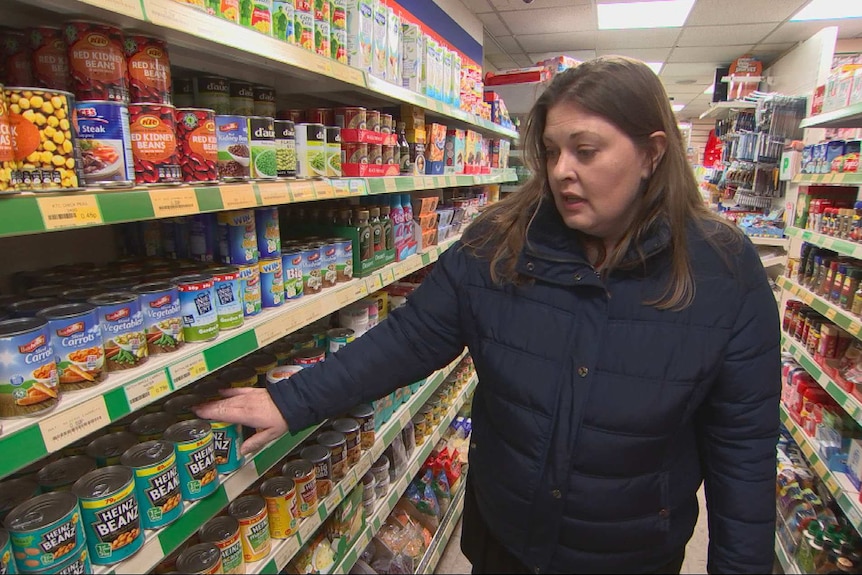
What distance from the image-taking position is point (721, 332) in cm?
112

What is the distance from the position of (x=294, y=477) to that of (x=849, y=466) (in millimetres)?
2444

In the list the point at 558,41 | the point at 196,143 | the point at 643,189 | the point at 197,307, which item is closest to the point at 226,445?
the point at 197,307

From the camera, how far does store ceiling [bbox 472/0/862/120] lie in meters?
4.27

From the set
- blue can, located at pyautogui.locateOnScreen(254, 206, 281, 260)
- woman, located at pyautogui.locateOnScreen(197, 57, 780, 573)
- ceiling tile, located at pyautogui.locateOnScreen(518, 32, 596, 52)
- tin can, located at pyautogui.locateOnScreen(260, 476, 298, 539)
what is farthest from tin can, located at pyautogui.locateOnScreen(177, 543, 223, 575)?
ceiling tile, located at pyautogui.locateOnScreen(518, 32, 596, 52)

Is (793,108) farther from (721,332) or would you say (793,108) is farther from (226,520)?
(226,520)

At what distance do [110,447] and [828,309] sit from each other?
118 inches

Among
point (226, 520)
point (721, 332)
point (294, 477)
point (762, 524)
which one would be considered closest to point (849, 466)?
point (762, 524)

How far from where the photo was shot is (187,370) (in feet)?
3.55

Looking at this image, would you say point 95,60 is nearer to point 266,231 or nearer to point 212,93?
point 212,93

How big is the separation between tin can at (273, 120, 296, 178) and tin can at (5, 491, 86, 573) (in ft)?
2.86

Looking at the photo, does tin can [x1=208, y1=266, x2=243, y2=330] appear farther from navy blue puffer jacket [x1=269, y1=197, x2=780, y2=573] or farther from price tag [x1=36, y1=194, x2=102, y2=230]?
price tag [x1=36, y1=194, x2=102, y2=230]

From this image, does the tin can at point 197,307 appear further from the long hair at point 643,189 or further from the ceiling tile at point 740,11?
the ceiling tile at point 740,11

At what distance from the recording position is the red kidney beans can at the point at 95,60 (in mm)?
926

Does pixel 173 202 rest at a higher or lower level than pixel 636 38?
lower
